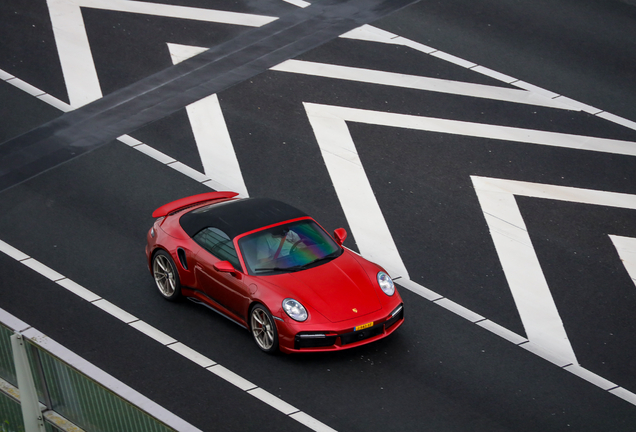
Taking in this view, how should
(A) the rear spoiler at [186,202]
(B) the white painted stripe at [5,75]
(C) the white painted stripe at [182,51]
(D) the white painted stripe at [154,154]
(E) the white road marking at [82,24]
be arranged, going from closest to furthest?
1. (A) the rear spoiler at [186,202]
2. (D) the white painted stripe at [154,154]
3. (E) the white road marking at [82,24]
4. (B) the white painted stripe at [5,75]
5. (C) the white painted stripe at [182,51]

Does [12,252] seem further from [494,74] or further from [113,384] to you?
[494,74]

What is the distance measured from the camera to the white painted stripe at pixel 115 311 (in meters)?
11.2

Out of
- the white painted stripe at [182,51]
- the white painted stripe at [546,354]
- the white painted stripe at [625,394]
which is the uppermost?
the white painted stripe at [182,51]

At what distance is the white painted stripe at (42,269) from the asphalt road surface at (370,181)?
65 mm

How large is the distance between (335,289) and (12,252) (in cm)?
494

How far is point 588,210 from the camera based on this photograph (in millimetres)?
13523

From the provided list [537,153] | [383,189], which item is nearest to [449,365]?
[383,189]

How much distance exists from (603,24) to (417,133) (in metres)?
5.81

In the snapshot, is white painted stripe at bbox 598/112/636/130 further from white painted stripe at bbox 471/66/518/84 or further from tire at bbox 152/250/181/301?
tire at bbox 152/250/181/301

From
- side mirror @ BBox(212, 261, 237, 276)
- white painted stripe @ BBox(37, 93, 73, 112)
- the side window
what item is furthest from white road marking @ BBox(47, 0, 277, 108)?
side mirror @ BBox(212, 261, 237, 276)

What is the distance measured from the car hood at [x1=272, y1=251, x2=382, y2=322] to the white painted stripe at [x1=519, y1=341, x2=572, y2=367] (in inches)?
76.8

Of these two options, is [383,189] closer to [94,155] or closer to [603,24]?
[94,155]

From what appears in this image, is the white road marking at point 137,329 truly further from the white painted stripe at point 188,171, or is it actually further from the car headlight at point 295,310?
the white painted stripe at point 188,171

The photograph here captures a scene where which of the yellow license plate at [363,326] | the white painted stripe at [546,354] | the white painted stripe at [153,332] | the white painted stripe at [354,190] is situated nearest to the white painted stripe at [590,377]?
the white painted stripe at [546,354]
